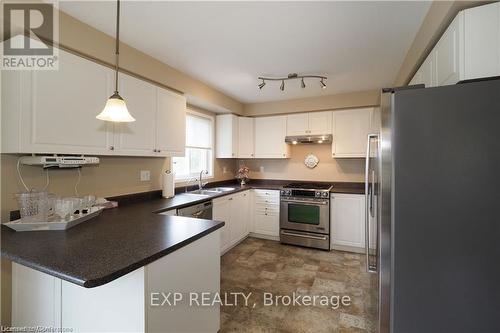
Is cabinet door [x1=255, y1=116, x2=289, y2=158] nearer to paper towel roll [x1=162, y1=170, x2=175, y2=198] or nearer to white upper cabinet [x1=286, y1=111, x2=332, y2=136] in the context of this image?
white upper cabinet [x1=286, y1=111, x2=332, y2=136]

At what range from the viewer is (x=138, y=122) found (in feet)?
7.22

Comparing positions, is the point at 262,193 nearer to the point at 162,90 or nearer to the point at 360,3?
the point at 162,90

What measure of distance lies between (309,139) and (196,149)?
1872mm

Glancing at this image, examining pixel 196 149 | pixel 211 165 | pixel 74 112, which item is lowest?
pixel 211 165

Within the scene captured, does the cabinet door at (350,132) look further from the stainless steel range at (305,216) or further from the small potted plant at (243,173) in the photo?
the small potted plant at (243,173)

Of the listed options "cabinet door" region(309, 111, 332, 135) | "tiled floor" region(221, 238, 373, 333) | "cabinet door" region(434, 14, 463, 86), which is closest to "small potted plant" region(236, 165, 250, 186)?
"tiled floor" region(221, 238, 373, 333)

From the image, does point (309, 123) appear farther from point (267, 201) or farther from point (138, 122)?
point (138, 122)

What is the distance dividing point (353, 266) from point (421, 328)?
2010 millimetres

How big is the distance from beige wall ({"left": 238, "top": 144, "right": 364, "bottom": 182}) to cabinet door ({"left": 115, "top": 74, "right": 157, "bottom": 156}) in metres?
2.58

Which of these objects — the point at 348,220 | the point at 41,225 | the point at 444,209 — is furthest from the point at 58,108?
the point at 348,220

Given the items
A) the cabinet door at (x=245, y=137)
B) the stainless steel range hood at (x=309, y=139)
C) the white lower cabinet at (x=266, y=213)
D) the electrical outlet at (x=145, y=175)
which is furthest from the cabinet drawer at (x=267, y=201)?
the electrical outlet at (x=145, y=175)

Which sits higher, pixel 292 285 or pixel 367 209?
pixel 367 209

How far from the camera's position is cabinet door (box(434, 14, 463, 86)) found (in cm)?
132

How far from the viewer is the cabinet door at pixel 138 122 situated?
2.05 meters
